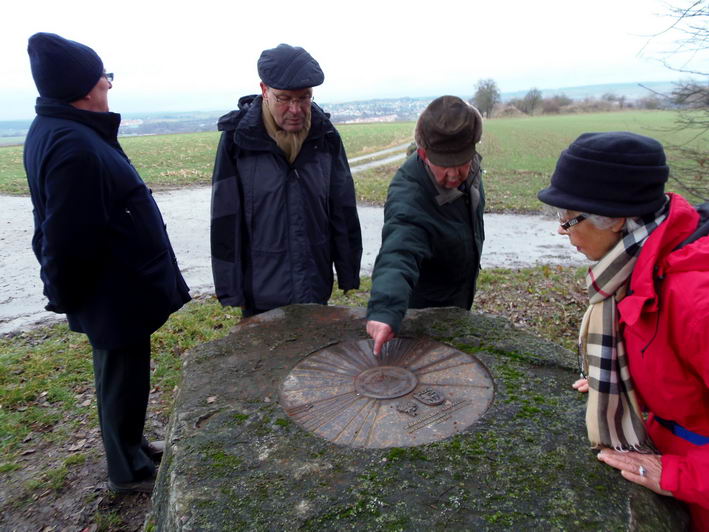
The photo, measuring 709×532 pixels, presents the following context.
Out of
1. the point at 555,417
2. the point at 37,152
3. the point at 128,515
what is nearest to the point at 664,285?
Result: the point at 555,417

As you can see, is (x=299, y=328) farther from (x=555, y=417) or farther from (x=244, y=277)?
(x=555, y=417)

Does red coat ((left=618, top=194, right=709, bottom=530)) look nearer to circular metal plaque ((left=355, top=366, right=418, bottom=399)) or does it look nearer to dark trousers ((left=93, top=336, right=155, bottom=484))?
circular metal plaque ((left=355, top=366, right=418, bottom=399))

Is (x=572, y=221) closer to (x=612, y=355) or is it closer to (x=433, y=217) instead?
(x=612, y=355)

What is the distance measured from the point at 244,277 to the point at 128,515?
4.66ft

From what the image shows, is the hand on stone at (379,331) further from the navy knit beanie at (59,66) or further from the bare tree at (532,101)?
the bare tree at (532,101)

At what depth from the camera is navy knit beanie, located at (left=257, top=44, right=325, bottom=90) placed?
2.45m

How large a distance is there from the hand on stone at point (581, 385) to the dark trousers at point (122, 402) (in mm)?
2036

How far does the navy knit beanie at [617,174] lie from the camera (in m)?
1.29

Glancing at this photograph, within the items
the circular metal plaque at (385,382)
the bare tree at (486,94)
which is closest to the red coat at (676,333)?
the circular metal plaque at (385,382)

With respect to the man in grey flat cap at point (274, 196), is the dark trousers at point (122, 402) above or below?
below

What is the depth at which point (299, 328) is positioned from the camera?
2623mm

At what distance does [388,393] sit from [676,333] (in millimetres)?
1104

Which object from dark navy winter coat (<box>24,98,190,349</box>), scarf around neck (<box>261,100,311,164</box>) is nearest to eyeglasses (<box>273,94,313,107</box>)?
scarf around neck (<box>261,100,311,164</box>)

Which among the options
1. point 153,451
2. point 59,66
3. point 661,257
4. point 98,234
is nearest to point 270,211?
point 98,234
